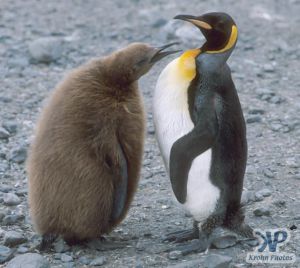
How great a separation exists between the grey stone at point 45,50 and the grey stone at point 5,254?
387cm

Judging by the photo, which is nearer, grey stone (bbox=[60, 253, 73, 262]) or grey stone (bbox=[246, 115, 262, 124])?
grey stone (bbox=[60, 253, 73, 262])

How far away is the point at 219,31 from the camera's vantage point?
380cm

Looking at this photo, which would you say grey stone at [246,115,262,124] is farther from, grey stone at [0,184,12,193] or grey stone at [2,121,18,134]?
grey stone at [0,184,12,193]

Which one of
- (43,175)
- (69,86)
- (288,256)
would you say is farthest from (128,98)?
(288,256)

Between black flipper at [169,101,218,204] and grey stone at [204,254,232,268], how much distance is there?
449 mm

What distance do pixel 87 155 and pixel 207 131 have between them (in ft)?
1.83

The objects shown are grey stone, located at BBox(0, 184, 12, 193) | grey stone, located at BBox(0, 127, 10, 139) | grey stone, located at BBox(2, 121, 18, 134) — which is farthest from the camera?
grey stone, located at BBox(2, 121, 18, 134)

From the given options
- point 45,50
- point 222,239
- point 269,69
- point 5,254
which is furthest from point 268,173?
point 45,50

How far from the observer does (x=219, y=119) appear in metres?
3.76

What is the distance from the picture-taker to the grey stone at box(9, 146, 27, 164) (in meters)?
5.23

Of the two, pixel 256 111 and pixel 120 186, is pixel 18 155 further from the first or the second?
pixel 256 111

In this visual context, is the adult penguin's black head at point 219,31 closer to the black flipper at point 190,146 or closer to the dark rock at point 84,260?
the black flipper at point 190,146

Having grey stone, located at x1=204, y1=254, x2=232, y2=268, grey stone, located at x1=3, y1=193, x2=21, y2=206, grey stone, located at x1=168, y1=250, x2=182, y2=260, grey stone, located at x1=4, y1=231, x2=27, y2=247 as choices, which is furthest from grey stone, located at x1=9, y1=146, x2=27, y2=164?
grey stone, located at x1=204, y1=254, x2=232, y2=268

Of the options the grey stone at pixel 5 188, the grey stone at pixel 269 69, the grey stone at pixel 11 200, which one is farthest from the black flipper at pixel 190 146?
the grey stone at pixel 269 69
